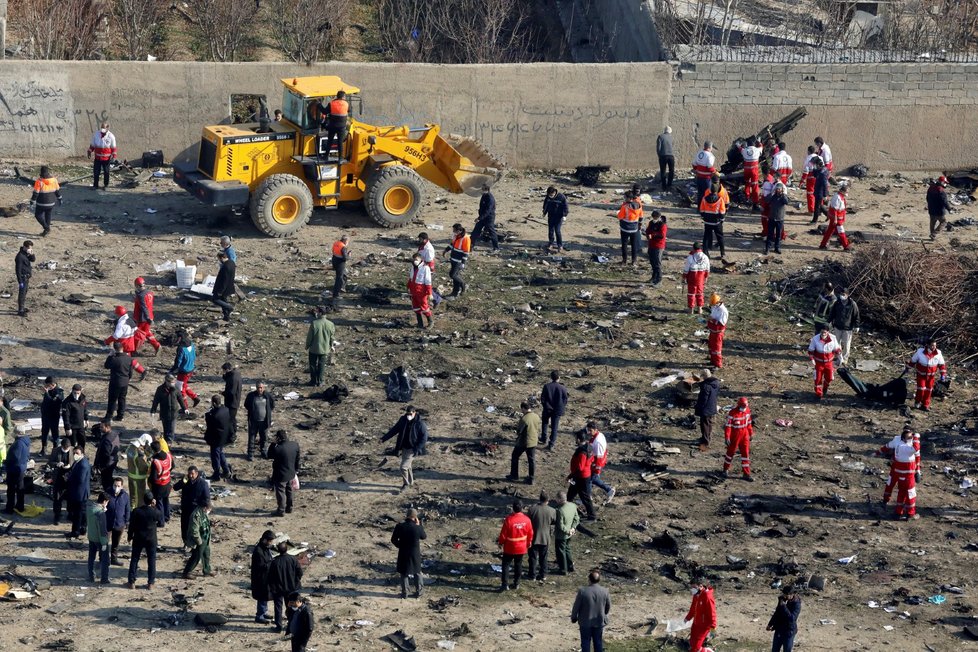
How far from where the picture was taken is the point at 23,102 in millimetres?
27938

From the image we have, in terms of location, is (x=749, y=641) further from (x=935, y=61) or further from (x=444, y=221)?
(x=935, y=61)

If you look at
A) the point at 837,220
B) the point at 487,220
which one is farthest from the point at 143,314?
the point at 837,220

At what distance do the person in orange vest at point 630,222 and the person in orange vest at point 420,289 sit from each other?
374 centimetres

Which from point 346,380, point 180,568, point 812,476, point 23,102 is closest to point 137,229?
point 23,102

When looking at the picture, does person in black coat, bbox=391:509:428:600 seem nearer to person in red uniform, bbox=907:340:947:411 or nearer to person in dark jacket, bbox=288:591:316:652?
person in dark jacket, bbox=288:591:316:652

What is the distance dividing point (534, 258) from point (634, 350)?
3.42 meters

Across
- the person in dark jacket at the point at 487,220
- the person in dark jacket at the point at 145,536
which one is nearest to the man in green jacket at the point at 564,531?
the person in dark jacket at the point at 145,536

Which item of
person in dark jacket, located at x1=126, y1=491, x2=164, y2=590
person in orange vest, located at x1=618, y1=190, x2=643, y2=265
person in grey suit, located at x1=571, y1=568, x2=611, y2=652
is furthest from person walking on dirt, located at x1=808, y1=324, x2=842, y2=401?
person in dark jacket, located at x1=126, y1=491, x2=164, y2=590

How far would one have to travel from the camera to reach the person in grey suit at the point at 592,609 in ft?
49.3

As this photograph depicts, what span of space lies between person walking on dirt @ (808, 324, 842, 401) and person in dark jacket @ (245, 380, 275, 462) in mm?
7204

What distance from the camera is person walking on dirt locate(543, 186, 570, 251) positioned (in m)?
25.1

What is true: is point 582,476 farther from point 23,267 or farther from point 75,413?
point 23,267

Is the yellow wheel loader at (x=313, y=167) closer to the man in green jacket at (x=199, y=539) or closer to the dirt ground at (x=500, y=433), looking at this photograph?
the dirt ground at (x=500, y=433)

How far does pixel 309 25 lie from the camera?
31984 mm
